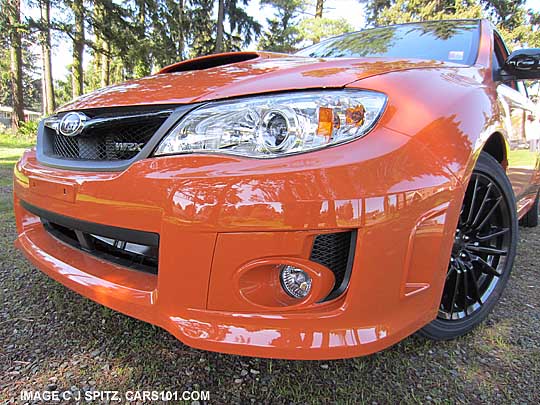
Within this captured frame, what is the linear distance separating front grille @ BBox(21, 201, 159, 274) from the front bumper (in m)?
0.04

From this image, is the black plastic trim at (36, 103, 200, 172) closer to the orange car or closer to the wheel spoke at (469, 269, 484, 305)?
the orange car

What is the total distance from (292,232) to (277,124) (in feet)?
1.09

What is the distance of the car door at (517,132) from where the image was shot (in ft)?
6.17

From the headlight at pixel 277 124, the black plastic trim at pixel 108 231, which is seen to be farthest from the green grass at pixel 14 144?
the headlight at pixel 277 124

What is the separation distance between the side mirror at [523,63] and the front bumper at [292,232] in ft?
3.61

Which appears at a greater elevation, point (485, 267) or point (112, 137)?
point (112, 137)

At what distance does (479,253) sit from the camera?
169 centimetres

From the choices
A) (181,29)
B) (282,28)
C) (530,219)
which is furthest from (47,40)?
(530,219)

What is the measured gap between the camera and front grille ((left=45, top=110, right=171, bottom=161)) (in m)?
1.26

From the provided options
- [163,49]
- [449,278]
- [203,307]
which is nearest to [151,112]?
[203,307]

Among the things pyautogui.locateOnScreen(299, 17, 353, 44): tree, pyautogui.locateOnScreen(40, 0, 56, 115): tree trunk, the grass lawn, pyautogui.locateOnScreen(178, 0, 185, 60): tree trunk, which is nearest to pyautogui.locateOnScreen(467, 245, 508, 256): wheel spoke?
the grass lawn

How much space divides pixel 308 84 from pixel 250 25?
16.7 meters

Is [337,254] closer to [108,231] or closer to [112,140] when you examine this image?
[108,231]

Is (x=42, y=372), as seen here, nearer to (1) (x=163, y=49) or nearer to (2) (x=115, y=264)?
(2) (x=115, y=264)
